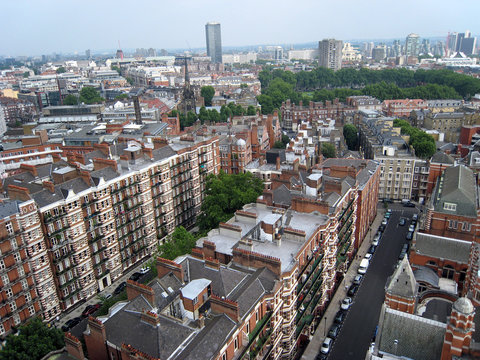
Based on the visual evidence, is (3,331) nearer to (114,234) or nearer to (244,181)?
(114,234)

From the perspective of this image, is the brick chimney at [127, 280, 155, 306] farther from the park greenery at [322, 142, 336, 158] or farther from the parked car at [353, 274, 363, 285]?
the park greenery at [322, 142, 336, 158]

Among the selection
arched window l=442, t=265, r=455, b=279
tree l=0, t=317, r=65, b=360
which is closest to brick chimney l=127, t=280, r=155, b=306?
tree l=0, t=317, r=65, b=360

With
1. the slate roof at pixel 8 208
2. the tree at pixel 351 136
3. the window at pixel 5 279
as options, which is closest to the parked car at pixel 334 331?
the window at pixel 5 279

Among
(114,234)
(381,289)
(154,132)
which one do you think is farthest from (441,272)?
(154,132)

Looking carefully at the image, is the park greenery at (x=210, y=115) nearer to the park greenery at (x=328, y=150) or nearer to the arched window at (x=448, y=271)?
the park greenery at (x=328, y=150)

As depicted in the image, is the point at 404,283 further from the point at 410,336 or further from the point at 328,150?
the point at 328,150

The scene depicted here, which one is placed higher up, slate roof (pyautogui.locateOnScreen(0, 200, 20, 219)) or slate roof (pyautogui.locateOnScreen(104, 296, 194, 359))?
slate roof (pyautogui.locateOnScreen(0, 200, 20, 219))
